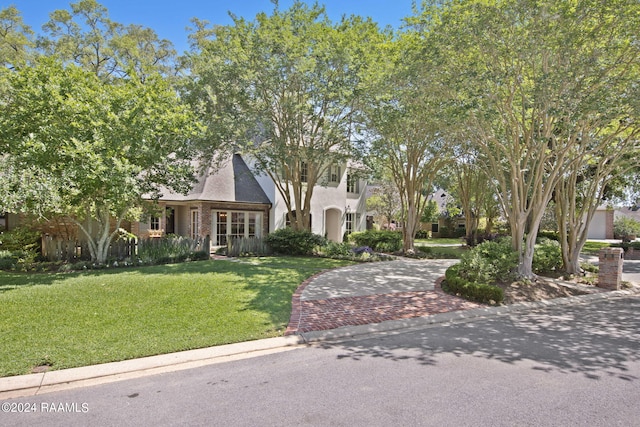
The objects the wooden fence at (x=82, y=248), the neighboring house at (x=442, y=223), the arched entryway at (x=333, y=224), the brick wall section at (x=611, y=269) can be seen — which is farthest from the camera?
the neighboring house at (x=442, y=223)

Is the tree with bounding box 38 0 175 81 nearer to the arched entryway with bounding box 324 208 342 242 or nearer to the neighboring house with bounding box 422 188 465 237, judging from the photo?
the arched entryway with bounding box 324 208 342 242

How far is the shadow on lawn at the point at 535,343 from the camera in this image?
5.51m

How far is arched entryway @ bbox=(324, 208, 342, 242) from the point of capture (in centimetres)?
2486

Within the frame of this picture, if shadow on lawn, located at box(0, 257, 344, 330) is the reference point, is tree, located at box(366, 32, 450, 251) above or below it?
above

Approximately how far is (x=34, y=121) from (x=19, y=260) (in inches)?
174

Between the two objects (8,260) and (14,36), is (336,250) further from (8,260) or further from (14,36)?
(14,36)

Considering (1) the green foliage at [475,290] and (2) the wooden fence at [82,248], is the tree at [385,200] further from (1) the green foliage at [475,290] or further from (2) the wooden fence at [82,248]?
(1) the green foliage at [475,290]

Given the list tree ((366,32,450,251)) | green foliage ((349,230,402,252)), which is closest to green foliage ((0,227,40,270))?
tree ((366,32,450,251))

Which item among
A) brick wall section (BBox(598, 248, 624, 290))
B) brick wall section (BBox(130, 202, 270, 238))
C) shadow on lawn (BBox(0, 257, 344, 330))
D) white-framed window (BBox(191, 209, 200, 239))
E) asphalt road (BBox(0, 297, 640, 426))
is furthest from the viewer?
white-framed window (BBox(191, 209, 200, 239))

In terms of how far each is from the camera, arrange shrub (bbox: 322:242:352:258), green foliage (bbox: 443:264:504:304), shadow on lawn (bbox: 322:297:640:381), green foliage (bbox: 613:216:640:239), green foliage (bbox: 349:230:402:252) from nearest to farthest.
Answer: shadow on lawn (bbox: 322:297:640:381) → green foliage (bbox: 443:264:504:304) → shrub (bbox: 322:242:352:258) → green foliage (bbox: 349:230:402:252) → green foliage (bbox: 613:216:640:239)

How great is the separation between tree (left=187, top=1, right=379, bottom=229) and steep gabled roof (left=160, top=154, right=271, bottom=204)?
4.18 m

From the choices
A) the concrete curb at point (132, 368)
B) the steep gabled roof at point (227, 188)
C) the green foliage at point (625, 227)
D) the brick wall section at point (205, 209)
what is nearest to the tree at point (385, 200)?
the steep gabled roof at point (227, 188)

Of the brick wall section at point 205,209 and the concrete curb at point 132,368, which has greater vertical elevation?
the brick wall section at point 205,209

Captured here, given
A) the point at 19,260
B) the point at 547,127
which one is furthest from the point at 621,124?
the point at 19,260
